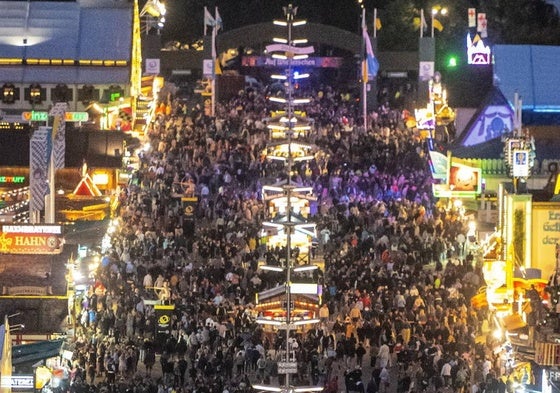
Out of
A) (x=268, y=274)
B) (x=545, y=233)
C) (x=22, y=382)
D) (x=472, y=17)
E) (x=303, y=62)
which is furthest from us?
(x=303, y=62)

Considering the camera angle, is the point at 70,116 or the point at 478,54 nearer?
the point at 70,116

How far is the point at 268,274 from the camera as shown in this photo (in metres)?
55.0

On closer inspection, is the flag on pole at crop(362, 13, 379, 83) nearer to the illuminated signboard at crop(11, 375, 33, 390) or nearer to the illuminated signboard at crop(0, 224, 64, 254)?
the illuminated signboard at crop(0, 224, 64, 254)

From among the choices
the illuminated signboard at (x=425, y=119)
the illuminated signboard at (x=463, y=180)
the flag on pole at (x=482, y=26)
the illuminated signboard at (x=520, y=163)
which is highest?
the flag on pole at (x=482, y=26)

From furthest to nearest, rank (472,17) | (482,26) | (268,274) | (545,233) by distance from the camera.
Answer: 1. (472,17)
2. (482,26)
3. (545,233)
4. (268,274)

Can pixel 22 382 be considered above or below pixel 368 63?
below

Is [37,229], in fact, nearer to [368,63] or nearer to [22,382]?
[22,382]

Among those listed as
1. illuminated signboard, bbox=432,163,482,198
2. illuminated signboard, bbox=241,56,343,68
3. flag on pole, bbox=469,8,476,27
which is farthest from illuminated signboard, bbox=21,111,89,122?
flag on pole, bbox=469,8,476,27

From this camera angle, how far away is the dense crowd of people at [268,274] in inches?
1879

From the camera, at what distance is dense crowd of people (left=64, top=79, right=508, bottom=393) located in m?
47.7

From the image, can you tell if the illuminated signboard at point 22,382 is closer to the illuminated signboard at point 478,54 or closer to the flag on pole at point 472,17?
the illuminated signboard at point 478,54

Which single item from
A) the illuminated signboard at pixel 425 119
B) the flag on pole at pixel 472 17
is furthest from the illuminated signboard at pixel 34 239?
the flag on pole at pixel 472 17

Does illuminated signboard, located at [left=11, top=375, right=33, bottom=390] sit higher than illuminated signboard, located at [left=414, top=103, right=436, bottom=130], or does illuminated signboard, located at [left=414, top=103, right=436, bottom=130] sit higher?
illuminated signboard, located at [left=414, top=103, right=436, bottom=130]

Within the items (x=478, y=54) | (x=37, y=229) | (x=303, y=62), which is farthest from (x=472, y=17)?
(x=37, y=229)
